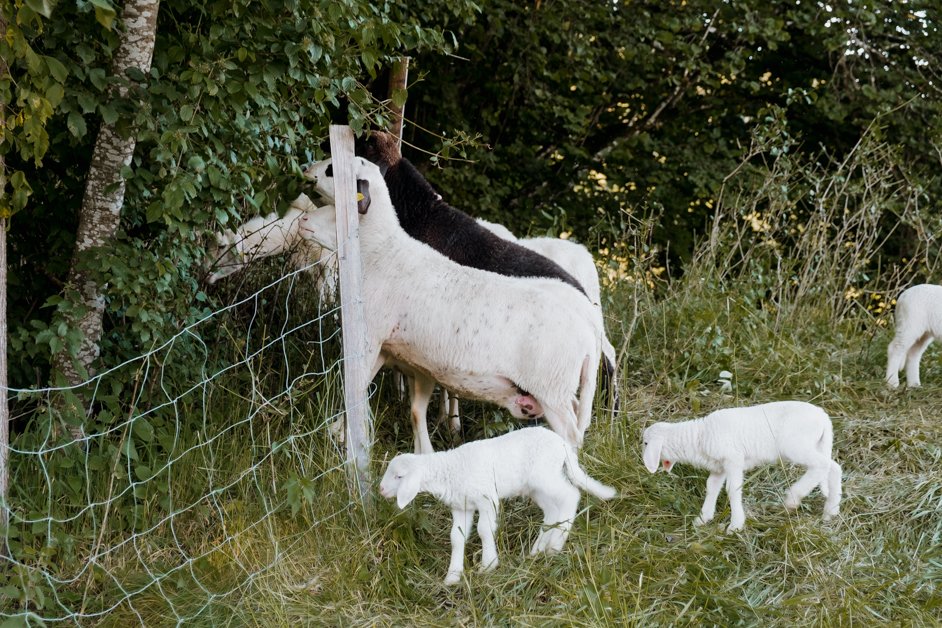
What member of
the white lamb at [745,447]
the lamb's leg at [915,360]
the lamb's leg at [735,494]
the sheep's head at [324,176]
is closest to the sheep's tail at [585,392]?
the white lamb at [745,447]

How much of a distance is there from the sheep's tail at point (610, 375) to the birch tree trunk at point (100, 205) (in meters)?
2.68

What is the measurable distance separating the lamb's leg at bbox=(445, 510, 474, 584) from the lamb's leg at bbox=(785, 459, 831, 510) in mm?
1368

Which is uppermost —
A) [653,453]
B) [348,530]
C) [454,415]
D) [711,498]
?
[653,453]

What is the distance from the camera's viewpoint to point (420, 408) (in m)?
5.60

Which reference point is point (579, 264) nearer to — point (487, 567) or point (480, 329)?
point (480, 329)

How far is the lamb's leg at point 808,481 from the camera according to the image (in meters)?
4.51

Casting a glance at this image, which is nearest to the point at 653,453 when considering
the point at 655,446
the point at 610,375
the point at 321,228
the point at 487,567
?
the point at 655,446

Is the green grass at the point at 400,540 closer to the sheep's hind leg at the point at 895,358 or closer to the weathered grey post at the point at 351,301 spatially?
the weathered grey post at the point at 351,301

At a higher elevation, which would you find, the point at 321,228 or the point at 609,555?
the point at 321,228

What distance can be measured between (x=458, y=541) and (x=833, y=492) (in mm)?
1648

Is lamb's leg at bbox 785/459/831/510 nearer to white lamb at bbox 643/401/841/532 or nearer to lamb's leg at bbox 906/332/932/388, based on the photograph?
white lamb at bbox 643/401/841/532

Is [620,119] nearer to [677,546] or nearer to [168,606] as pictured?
[677,546]

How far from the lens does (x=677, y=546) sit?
171 inches

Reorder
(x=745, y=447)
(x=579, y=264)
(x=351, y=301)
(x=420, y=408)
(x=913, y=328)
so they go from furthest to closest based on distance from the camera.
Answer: (x=913, y=328) → (x=579, y=264) → (x=420, y=408) → (x=351, y=301) → (x=745, y=447)
